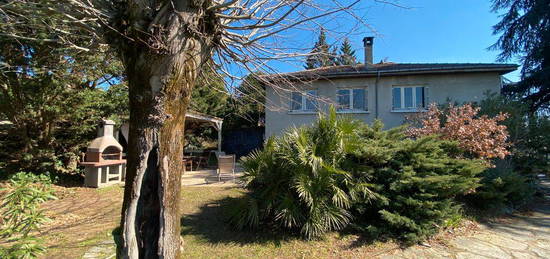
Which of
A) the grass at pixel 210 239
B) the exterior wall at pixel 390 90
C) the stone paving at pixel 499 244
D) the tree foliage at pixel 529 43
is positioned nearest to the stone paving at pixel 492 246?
the stone paving at pixel 499 244

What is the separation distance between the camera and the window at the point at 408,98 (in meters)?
11.2

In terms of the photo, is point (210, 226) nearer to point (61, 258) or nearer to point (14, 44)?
point (61, 258)

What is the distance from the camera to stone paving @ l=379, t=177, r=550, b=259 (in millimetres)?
4328

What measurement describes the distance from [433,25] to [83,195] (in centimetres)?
1046

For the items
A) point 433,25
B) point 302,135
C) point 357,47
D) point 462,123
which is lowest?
point 302,135

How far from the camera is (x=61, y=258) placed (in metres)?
3.84

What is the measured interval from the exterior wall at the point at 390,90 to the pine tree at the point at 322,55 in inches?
236

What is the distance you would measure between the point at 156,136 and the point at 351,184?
156 inches

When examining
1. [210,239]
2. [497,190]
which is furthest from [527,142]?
[210,239]

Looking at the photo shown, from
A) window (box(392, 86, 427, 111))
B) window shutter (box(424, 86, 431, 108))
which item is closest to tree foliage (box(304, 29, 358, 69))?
window (box(392, 86, 427, 111))

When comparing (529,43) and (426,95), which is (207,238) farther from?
(529,43)

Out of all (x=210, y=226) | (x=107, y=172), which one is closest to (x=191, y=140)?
(x=107, y=172)

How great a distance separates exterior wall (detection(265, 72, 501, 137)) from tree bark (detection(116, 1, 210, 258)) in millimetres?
7922

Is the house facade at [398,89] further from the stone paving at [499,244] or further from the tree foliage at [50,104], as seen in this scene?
the tree foliage at [50,104]
